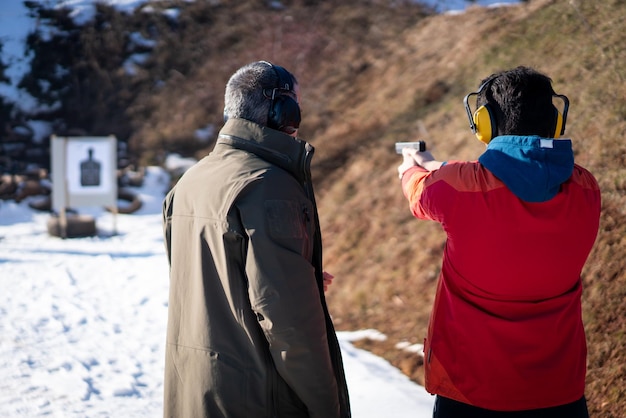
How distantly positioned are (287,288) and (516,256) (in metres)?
0.57

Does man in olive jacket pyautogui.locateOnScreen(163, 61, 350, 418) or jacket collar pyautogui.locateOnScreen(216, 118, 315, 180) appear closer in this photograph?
man in olive jacket pyautogui.locateOnScreen(163, 61, 350, 418)

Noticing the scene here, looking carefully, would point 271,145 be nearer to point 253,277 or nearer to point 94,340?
point 253,277

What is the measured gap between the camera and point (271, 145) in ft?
5.88

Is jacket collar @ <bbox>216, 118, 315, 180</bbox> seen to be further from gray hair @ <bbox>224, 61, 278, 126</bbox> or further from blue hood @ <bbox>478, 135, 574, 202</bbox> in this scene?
blue hood @ <bbox>478, 135, 574, 202</bbox>

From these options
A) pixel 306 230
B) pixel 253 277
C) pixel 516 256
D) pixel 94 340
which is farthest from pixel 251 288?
pixel 94 340

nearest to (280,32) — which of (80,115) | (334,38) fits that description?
A: (334,38)

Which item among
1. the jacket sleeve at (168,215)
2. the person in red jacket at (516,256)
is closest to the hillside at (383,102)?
the person in red jacket at (516,256)

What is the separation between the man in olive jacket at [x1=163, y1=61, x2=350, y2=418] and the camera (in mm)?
1681

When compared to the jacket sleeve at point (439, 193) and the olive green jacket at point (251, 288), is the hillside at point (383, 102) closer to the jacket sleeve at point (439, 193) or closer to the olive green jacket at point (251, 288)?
the jacket sleeve at point (439, 193)

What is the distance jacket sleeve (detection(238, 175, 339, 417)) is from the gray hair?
22 cm

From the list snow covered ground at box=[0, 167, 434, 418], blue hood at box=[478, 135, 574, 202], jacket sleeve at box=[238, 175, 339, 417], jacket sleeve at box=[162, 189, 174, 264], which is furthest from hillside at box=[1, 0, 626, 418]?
jacket sleeve at box=[162, 189, 174, 264]

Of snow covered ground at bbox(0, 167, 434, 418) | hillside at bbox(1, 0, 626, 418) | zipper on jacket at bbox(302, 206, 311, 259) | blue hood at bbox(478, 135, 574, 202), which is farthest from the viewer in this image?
hillside at bbox(1, 0, 626, 418)

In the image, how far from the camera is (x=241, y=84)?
6.05 ft

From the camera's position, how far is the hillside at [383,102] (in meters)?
4.41
